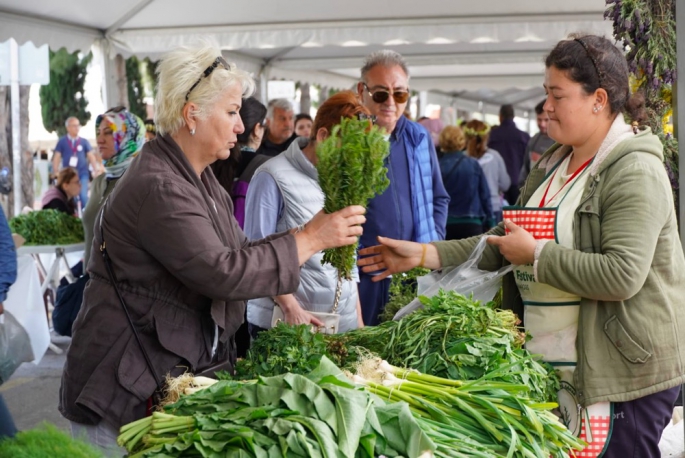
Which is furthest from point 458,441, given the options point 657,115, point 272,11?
point 272,11

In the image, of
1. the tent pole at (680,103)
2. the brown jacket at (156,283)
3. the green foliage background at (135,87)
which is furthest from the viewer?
the green foliage background at (135,87)

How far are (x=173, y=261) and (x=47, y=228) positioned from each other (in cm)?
535

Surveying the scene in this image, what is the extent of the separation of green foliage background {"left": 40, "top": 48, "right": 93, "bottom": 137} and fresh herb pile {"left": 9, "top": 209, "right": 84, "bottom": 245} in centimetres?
1270

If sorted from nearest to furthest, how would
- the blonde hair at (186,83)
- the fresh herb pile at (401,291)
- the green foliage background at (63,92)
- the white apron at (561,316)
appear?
the blonde hair at (186,83)
the white apron at (561,316)
the fresh herb pile at (401,291)
the green foliage background at (63,92)

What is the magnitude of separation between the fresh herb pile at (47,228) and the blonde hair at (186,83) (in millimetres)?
5093

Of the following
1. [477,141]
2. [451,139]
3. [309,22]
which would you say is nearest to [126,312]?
[309,22]

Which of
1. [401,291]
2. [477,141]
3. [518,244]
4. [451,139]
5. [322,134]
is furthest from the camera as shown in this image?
[477,141]

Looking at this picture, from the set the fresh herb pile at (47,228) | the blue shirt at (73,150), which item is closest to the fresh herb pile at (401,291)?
the fresh herb pile at (47,228)

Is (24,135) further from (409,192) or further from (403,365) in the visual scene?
(403,365)

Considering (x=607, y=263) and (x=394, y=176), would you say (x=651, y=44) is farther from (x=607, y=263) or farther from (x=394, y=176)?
(x=607, y=263)

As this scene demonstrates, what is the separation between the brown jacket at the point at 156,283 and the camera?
88.4 inches

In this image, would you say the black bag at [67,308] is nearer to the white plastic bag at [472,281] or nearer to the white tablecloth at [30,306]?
the white tablecloth at [30,306]

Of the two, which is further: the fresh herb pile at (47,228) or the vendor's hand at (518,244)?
the fresh herb pile at (47,228)

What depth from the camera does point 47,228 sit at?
23.4 ft
